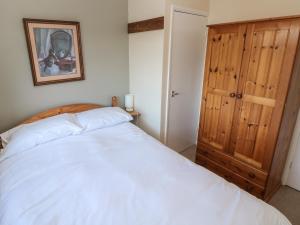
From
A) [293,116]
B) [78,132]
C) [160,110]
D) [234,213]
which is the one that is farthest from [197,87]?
[234,213]

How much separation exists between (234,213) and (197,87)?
6.90 ft

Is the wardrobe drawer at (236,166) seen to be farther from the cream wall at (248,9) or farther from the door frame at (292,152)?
the cream wall at (248,9)

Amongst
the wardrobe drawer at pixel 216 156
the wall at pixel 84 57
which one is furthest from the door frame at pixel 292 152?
the wall at pixel 84 57

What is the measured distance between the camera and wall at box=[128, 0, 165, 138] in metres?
2.37

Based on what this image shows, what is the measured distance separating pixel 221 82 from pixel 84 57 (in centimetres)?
166

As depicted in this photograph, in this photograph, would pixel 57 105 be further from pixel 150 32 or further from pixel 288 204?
pixel 288 204

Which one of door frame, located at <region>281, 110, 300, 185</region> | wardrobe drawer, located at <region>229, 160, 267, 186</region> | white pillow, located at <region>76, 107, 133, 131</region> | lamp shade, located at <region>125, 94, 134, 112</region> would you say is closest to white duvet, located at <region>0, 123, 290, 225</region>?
white pillow, located at <region>76, 107, 133, 131</region>

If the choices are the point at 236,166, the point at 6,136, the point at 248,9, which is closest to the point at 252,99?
the point at 236,166

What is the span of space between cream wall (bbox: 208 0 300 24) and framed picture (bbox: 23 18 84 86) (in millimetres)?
1780

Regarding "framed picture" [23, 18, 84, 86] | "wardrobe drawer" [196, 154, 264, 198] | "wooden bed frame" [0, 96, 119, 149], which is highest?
"framed picture" [23, 18, 84, 86]

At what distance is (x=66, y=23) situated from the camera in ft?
7.17

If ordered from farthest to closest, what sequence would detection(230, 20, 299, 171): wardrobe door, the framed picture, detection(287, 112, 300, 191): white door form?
detection(287, 112, 300, 191): white door < the framed picture < detection(230, 20, 299, 171): wardrobe door

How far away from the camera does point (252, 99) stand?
1.89 metres

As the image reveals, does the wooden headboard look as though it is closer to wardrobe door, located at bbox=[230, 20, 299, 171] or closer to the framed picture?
the framed picture
